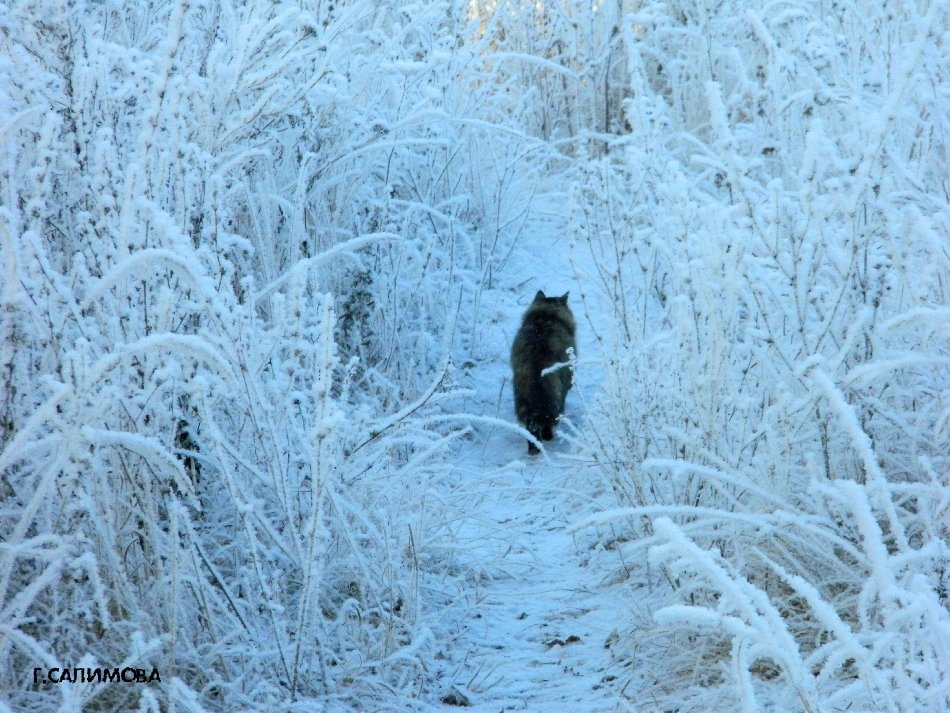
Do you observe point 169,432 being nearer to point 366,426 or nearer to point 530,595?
point 366,426

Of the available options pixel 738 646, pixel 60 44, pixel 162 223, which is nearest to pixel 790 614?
pixel 738 646

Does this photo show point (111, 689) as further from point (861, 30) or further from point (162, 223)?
point (861, 30)

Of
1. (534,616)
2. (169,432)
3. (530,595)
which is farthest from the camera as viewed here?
(530,595)

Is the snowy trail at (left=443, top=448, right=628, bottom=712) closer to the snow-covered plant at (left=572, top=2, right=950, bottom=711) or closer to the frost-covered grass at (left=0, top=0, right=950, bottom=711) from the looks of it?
the frost-covered grass at (left=0, top=0, right=950, bottom=711)

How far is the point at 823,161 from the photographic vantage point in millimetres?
3156

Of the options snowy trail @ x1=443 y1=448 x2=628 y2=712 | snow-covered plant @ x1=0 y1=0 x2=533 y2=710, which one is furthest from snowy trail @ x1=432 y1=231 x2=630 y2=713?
snow-covered plant @ x1=0 y1=0 x2=533 y2=710

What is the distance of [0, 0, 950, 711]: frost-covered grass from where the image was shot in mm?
2299

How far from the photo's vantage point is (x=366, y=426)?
11.0 feet

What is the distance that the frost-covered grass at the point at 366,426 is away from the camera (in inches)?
90.5

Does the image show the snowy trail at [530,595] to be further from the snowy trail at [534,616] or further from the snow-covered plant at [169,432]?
the snow-covered plant at [169,432]

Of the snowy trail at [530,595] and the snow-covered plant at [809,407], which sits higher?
the snow-covered plant at [809,407]

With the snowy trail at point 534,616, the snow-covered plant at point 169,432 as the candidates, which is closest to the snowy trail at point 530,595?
the snowy trail at point 534,616

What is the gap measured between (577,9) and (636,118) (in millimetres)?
3644

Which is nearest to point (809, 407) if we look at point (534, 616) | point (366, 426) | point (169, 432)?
point (534, 616)
